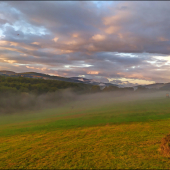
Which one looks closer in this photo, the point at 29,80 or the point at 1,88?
the point at 1,88

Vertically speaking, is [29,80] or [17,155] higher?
[29,80]

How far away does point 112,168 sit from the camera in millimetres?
11469

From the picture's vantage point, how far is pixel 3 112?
74062 mm

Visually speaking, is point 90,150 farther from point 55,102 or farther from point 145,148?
point 55,102

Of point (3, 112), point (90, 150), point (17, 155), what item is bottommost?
point (3, 112)

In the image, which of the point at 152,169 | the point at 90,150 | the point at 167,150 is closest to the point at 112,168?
the point at 152,169

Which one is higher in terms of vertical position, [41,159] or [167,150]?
[167,150]

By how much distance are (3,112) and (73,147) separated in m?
70.1

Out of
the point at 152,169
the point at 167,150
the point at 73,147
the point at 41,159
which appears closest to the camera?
the point at 152,169

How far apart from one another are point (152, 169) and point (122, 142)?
620 centimetres

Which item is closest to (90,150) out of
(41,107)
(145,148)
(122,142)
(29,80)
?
(122,142)

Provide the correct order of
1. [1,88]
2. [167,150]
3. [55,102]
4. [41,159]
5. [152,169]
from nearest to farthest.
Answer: [152,169] → [167,150] → [41,159] → [1,88] → [55,102]

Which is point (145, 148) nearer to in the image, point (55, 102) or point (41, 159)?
point (41, 159)

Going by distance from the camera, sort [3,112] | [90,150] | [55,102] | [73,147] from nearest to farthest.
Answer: [90,150] → [73,147] → [3,112] → [55,102]
